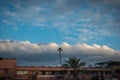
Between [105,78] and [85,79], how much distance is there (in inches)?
228

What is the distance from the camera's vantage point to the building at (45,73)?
219 ft

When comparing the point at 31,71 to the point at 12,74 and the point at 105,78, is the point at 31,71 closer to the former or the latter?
the point at 12,74

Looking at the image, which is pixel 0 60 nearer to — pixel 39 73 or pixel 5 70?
pixel 5 70

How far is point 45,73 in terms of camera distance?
72688 mm

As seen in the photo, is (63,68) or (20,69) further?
(63,68)

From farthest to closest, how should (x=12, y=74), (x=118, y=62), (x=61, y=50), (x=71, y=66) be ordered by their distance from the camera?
(x=61, y=50) → (x=118, y=62) → (x=71, y=66) → (x=12, y=74)

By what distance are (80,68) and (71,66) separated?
11.0 feet

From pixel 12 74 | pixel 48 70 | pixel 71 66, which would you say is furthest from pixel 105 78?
pixel 12 74

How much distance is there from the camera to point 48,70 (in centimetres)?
7219

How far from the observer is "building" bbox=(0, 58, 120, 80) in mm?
66625

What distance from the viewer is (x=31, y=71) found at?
231 feet

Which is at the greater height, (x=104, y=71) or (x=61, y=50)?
(x=61, y=50)

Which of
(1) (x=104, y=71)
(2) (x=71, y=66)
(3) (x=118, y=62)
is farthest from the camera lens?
(3) (x=118, y=62)

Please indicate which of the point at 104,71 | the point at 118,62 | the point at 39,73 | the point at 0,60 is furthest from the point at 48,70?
the point at 118,62
